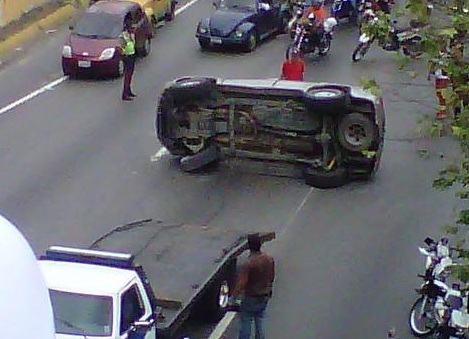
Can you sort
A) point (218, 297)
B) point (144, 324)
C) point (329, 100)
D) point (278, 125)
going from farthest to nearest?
point (278, 125), point (329, 100), point (218, 297), point (144, 324)

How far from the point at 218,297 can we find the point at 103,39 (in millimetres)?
14407

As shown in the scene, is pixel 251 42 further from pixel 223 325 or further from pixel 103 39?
pixel 223 325

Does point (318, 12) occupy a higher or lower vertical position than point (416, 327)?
lower

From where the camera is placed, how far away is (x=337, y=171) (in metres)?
21.4

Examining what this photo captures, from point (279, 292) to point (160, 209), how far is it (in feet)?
12.1

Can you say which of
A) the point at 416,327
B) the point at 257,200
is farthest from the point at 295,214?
A: the point at 416,327

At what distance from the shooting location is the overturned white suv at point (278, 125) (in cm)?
2100

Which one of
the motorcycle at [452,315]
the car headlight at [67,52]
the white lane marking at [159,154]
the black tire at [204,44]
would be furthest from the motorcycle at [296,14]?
the motorcycle at [452,315]

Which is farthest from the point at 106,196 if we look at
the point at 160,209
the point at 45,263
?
the point at 45,263

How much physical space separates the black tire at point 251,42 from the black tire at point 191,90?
9.54 meters

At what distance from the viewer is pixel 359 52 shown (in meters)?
29.9

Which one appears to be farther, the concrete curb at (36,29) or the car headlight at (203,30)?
the car headlight at (203,30)

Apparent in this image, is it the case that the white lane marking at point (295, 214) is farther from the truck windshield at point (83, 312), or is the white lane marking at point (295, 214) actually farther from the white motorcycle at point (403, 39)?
the truck windshield at point (83, 312)

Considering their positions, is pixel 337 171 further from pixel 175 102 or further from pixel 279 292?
pixel 279 292
